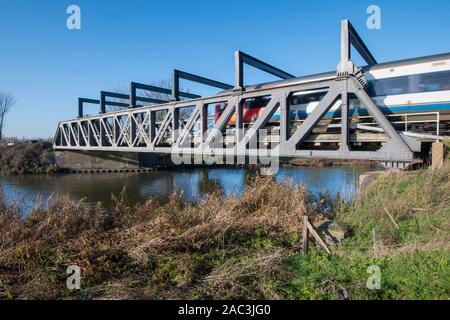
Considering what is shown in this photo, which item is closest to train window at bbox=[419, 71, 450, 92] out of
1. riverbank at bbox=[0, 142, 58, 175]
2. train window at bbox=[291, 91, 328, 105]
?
train window at bbox=[291, 91, 328, 105]

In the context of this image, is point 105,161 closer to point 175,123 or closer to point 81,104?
point 81,104

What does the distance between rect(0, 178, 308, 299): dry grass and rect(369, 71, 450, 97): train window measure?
250 inches

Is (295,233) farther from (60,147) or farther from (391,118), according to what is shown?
(60,147)

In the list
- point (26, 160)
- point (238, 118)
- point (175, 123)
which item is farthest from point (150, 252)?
point (26, 160)

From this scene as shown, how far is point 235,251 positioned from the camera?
5.62 meters

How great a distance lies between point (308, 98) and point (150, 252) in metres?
10.9

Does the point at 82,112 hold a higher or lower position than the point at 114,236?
higher

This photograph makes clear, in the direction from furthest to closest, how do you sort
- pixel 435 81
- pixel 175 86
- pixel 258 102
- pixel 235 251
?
pixel 175 86 → pixel 258 102 → pixel 435 81 → pixel 235 251

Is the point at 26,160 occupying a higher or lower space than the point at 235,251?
higher

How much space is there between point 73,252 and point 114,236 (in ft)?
3.32
